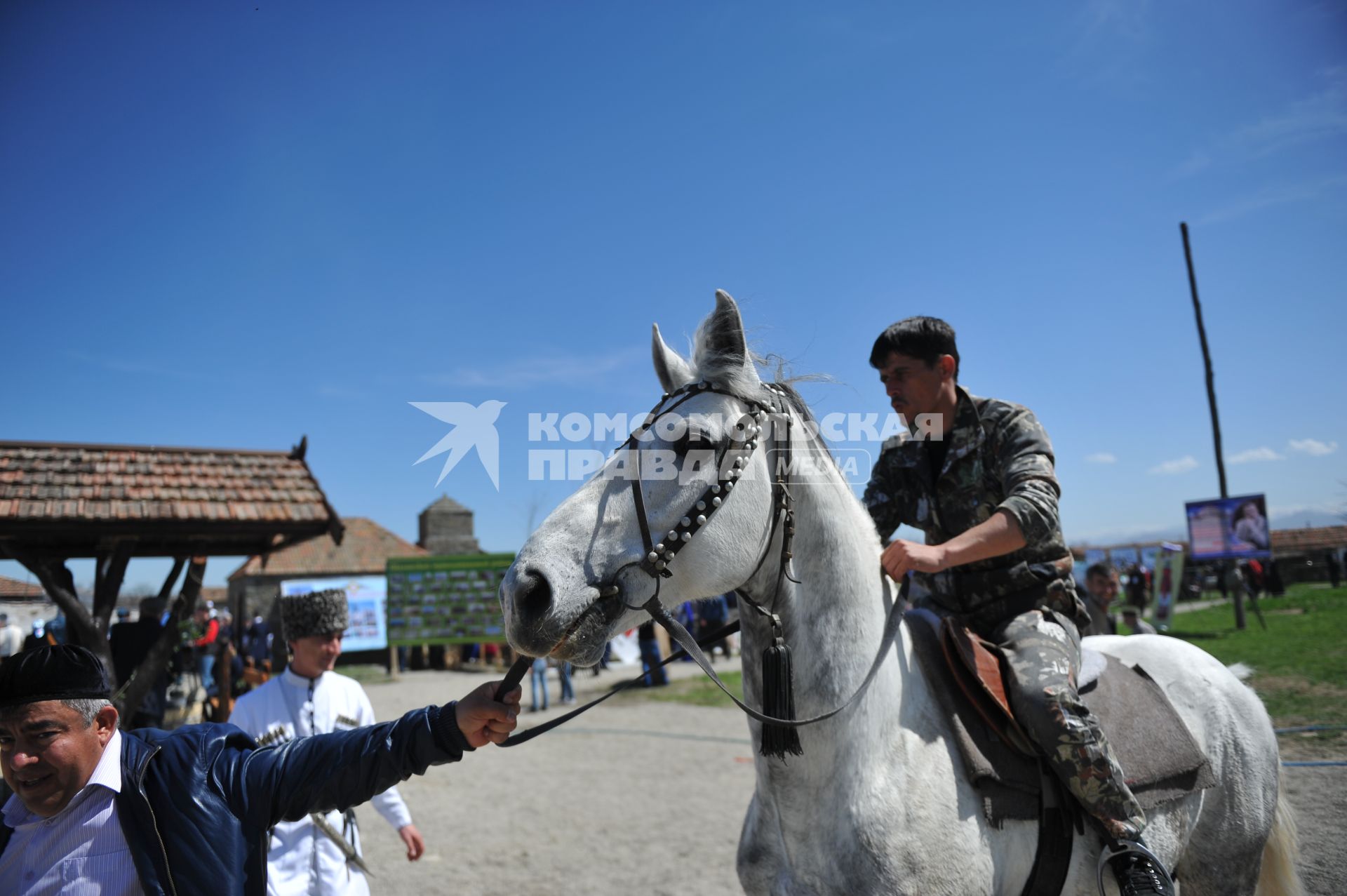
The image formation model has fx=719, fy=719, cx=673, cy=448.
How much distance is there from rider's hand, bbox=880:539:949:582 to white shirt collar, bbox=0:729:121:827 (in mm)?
2375

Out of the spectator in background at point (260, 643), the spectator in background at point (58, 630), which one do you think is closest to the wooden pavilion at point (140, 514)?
the spectator in background at point (58, 630)

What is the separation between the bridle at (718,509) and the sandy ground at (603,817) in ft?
12.6

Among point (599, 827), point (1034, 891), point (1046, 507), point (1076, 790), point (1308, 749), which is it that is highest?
point (1046, 507)

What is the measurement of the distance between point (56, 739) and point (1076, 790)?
3001mm

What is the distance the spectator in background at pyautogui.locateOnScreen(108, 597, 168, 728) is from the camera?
8.58 m

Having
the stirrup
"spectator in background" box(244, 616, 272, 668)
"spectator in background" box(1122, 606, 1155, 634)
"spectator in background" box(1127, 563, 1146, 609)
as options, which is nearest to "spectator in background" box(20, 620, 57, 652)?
"spectator in background" box(244, 616, 272, 668)

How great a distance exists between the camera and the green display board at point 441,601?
69.8ft

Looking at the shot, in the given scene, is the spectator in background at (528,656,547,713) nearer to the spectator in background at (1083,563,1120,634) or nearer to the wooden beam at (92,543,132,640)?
the wooden beam at (92,543,132,640)

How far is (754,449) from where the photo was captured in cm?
236

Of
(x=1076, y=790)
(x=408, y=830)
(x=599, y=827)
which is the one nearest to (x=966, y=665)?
(x=1076, y=790)

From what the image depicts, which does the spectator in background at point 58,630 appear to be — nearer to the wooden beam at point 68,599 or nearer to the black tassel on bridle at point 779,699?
the wooden beam at point 68,599

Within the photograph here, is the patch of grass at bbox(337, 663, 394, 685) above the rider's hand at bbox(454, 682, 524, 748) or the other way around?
the other way around

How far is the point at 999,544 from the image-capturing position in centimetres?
248

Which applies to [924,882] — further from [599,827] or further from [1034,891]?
[599,827]
